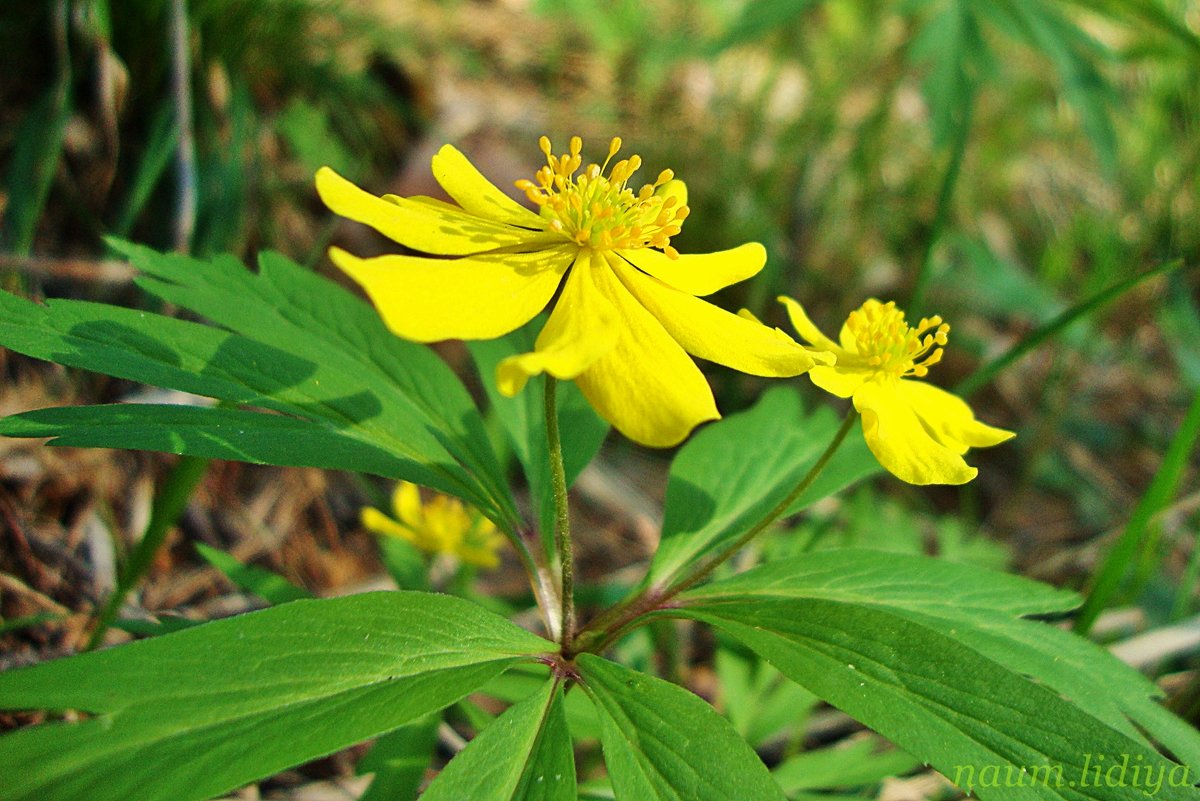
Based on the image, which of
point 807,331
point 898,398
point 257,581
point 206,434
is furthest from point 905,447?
point 257,581

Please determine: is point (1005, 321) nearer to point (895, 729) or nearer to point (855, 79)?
point (855, 79)

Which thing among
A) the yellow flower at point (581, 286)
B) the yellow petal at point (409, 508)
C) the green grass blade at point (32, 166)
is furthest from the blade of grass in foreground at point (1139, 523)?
the green grass blade at point (32, 166)

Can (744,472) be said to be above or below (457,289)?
above

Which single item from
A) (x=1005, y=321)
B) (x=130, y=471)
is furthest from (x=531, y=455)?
(x=1005, y=321)

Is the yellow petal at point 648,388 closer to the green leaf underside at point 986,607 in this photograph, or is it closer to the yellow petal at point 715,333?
the yellow petal at point 715,333

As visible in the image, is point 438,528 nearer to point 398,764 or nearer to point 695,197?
point 398,764

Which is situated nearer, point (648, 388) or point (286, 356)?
point (648, 388)

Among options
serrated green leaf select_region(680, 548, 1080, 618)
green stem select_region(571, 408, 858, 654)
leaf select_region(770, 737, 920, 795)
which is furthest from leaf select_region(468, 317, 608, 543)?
leaf select_region(770, 737, 920, 795)
